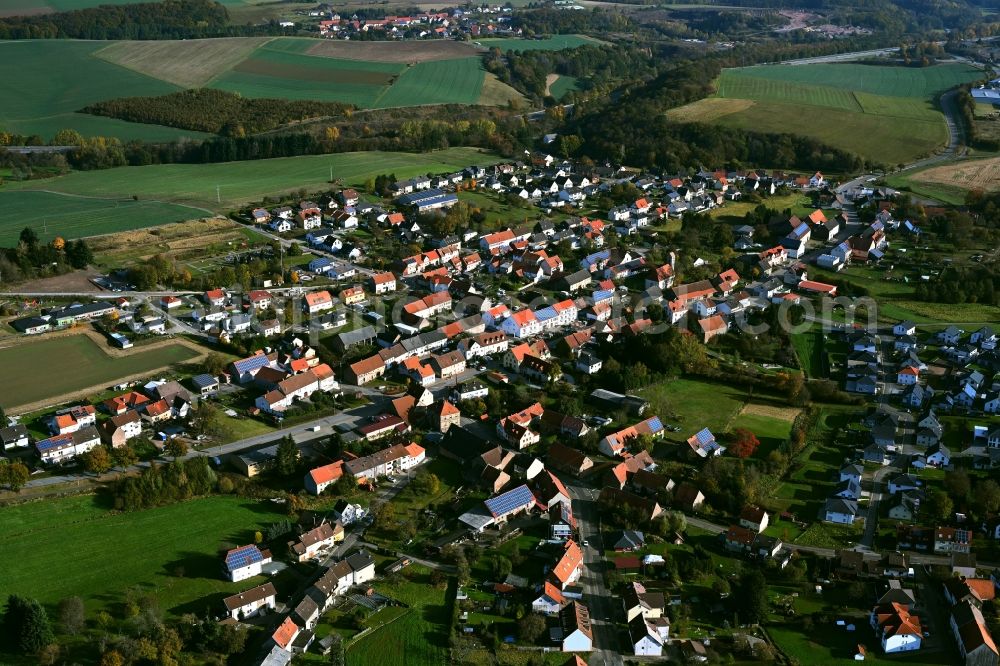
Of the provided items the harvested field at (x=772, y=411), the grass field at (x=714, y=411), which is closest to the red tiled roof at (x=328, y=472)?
the grass field at (x=714, y=411)

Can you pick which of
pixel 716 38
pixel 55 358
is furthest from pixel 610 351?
pixel 716 38

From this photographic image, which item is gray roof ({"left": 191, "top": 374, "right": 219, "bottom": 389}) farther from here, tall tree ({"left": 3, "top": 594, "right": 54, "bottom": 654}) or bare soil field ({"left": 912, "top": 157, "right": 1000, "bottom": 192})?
bare soil field ({"left": 912, "top": 157, "right": 1000, "bottom": 192})

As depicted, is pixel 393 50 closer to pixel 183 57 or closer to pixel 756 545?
pixel 183 57

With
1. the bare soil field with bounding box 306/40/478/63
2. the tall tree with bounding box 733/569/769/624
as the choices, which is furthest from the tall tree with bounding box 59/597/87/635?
the bare soil field with bounding box 306/40/478/63

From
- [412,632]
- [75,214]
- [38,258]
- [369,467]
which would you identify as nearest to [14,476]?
[369,467]

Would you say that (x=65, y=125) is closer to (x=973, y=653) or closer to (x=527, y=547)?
(x=527, y=547)

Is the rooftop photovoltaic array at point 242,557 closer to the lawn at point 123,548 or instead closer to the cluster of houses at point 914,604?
the lawn at point 123,548
